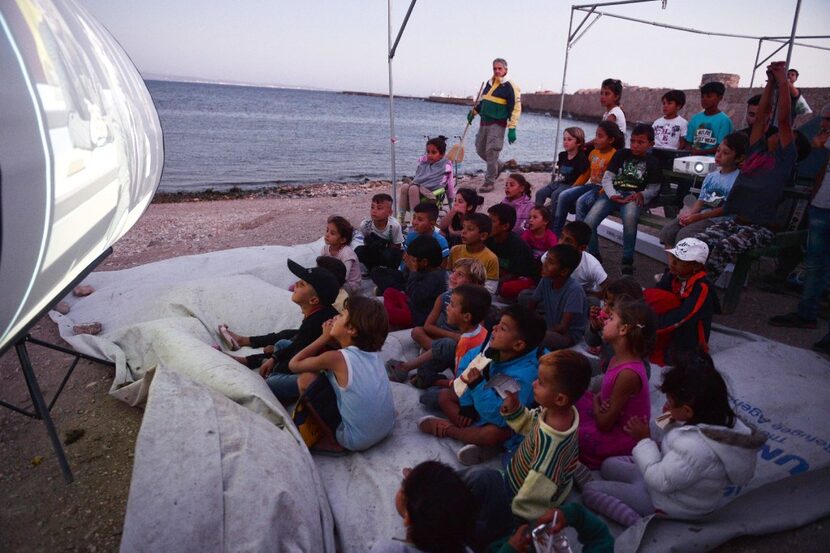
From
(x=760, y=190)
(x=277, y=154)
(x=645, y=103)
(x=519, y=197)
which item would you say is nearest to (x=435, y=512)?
(x=760, y=190)

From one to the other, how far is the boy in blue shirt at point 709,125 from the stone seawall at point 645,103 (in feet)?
29.0

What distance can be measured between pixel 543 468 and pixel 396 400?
1.26 m

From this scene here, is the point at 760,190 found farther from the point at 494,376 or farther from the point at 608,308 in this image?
the point at 494,376

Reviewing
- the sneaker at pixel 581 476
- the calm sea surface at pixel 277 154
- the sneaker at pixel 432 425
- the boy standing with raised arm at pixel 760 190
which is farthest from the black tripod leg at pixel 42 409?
the calm sea surface at pixel 277 154

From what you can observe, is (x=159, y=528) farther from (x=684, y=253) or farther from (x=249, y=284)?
(x=684, y=253)

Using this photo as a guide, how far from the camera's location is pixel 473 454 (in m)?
2.56

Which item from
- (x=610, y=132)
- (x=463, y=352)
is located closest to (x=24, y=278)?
(x=463, y=352)

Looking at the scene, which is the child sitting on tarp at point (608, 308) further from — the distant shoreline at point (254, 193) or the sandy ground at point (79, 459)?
the distant shoreline at point (254, 193)

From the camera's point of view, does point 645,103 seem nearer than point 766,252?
No

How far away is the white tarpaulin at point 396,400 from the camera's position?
2.17 meters

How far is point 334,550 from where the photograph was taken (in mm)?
2008

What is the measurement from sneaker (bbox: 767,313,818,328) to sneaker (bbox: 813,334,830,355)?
16.6 inches

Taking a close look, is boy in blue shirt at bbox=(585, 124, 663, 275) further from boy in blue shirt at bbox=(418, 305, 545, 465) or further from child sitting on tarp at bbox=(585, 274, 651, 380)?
boy in blue shirt at bbox=(418, 305, 545, 465)

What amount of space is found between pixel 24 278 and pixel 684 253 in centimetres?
352
